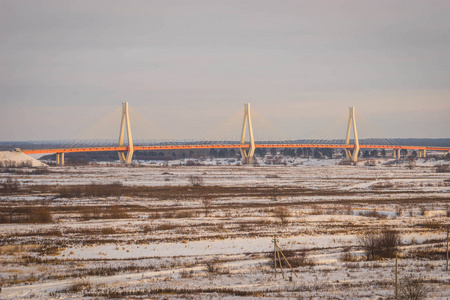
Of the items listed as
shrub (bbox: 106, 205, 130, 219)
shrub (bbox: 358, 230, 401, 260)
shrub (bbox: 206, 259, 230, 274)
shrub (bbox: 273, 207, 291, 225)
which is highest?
shrub (bbox: 358, 230, 401, 260)

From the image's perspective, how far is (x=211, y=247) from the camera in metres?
18.4

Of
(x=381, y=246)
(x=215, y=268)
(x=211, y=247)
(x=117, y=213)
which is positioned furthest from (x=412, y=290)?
(x=117, y=213)

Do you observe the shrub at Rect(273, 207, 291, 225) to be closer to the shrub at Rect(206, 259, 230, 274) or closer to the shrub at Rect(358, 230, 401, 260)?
the shrub at Rect(358, 230, 401, 260)

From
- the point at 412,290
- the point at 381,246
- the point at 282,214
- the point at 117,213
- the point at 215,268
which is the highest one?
the point at 412,290

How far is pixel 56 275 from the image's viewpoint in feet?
47.0

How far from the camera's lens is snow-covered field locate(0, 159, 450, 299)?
42.4ft

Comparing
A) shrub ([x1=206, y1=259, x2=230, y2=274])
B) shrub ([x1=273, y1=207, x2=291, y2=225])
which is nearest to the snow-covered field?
shrub ([x1=206, y1=259, x2=230, y2=274])

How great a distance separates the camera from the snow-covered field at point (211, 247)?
12930 mm

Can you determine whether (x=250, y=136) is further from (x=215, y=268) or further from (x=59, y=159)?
(x=215, y=268)

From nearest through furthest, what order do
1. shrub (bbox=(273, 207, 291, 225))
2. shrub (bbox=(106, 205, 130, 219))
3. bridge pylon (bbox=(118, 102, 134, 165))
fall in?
shrub (bbox=(273, 207, 291, 225)) < shrub (bbox=(106, 205, 130, 219)) < bridge pylon (bbox=(118, 102, 134, 165))

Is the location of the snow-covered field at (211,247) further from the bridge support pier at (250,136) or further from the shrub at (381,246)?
the bridge support pier at (250,136)

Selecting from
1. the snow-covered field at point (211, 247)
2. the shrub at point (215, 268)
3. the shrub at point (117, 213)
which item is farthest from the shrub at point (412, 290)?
the shrub at point (117, 213)

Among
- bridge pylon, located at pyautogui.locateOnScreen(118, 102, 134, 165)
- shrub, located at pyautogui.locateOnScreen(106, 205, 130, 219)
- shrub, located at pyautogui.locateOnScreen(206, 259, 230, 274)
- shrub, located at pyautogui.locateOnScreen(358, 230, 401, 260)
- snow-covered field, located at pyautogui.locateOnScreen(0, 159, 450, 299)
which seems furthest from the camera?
bridge pylon, located at pyautogui.locateOnScreen(118, 102, 134, 165)

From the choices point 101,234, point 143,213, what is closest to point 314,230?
point 101,234
